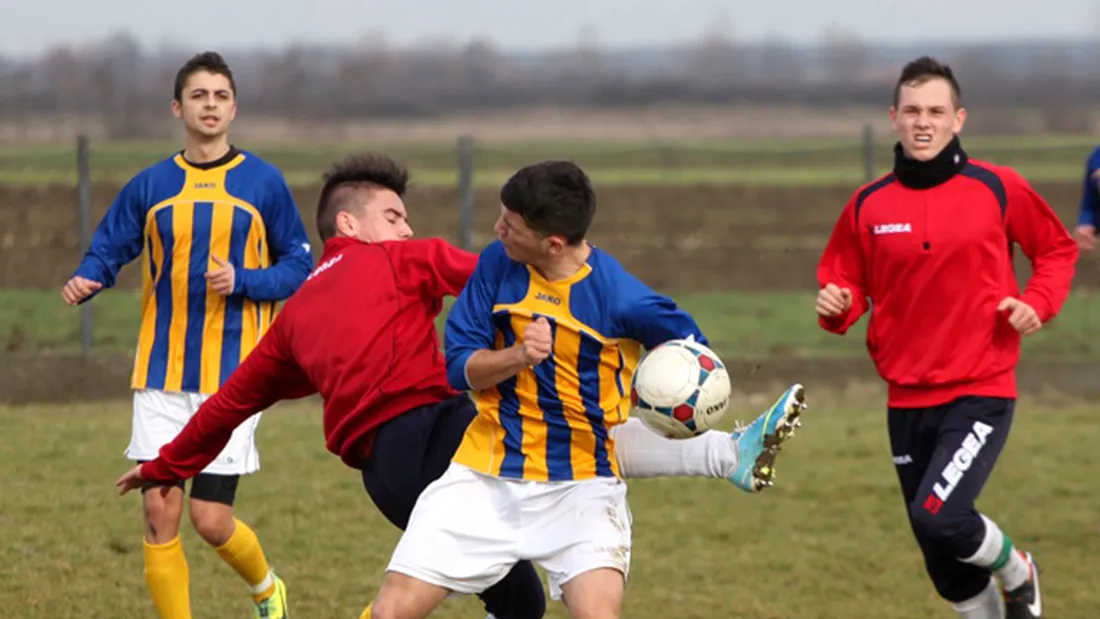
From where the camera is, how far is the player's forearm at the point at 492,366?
4.39 meters

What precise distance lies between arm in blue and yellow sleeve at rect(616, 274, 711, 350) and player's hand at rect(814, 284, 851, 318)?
1.34 meters

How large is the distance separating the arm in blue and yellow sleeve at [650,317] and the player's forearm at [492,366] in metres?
0.34

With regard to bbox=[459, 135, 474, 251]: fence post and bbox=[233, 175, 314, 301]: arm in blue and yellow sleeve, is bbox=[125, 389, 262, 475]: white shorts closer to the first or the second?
bbox=[233, 175, 314, 301]: arm in blue and yellow sleeve

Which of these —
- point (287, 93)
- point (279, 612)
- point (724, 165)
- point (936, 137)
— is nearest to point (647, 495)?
point (279, 612)

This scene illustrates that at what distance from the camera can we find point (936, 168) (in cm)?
590

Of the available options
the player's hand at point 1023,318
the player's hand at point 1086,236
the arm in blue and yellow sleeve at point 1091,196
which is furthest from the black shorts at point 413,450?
the arm in blue and yellow sleeve at point 1091,196

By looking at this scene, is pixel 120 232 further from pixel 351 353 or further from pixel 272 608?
pixel 351 353

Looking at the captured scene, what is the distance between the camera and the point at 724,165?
27000 millimetres

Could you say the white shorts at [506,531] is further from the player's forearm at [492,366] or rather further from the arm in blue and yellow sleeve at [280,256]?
the arm in blue and yellow sleeve at [280,256]

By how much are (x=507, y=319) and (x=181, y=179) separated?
2.20 m

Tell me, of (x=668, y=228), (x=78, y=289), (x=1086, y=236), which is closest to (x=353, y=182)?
(x=78, y=289)

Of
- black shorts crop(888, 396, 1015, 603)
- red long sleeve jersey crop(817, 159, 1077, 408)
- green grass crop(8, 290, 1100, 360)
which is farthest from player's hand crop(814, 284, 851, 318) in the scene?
green grass crop(8, 290, 1100, 360)

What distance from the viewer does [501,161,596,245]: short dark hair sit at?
452 cm

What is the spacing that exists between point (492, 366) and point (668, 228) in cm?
1940
